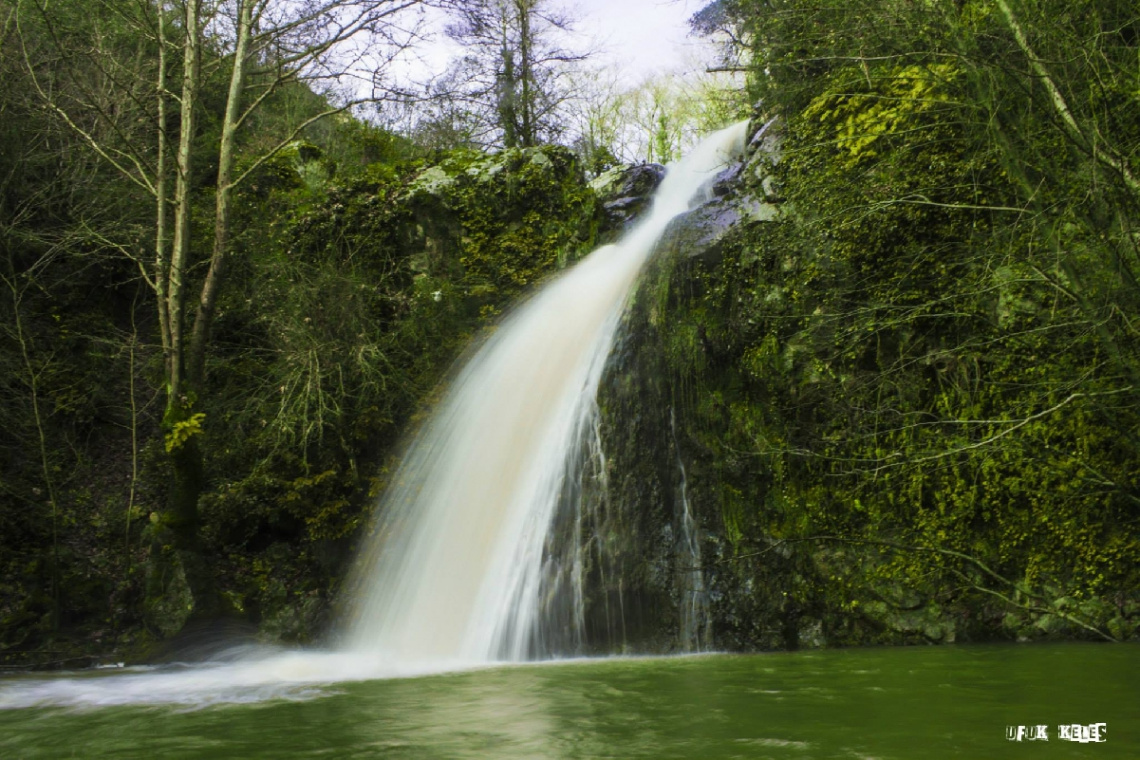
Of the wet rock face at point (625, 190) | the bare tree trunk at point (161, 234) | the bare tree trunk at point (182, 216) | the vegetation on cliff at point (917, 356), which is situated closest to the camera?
the vegetation on cliff at point (917, 356)

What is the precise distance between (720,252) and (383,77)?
14.5 feet

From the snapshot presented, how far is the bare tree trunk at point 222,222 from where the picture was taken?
8586 mm

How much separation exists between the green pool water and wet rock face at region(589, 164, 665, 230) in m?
7.88

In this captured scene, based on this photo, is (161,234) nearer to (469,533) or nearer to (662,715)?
(469,533)

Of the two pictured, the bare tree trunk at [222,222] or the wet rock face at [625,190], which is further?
the wet rock face at [625,190]

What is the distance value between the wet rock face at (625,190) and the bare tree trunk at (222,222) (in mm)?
5405

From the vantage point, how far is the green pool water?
346 centimetres

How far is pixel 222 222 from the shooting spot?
8789 millimetres

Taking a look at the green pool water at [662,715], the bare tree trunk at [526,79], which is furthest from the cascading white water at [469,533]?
the bare tree trunk at [526,79]

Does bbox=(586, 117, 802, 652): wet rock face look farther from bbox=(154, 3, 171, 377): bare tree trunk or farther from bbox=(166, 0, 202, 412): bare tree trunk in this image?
bbox=(154, 3, 171, 377): bare tree trunk

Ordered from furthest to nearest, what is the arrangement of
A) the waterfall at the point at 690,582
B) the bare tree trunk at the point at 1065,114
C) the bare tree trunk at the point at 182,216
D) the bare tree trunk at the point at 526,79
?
1. the bare tree trunk at the point at 526,79
2. the bare tree trunk at the point at 182,216
3. the waterfall at the point at 690,582
4. the bare tree trunk at the point at 1065,114

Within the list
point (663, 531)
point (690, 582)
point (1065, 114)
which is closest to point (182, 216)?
point (663, 531)

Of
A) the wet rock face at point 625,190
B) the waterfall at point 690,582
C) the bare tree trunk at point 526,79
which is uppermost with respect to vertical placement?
the bare tree trunk at point 526,79

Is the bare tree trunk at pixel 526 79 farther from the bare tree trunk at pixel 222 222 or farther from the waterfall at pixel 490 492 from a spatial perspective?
the bare tree trunk at pixel 222 222
